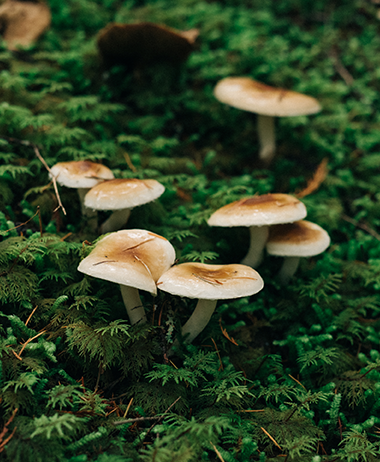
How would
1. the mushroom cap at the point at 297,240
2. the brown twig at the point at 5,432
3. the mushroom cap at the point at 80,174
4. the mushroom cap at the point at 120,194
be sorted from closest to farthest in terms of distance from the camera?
1. the brown twig at the point at 5,432
2. the mushroom cap at the point at 120,194
3. the mushroom cap at the point at 80,174
4. the mushroom cap at the point at 297,240

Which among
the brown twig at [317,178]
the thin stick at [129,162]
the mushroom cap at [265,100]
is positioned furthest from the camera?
the brown twig at [317,178]

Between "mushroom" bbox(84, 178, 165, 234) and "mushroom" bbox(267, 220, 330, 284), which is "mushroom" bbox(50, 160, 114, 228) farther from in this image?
"mushroom" bbox(267, 220, 330, 284)

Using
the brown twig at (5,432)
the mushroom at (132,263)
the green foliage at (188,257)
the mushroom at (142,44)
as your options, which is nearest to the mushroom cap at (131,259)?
the mushroom at (132,263)

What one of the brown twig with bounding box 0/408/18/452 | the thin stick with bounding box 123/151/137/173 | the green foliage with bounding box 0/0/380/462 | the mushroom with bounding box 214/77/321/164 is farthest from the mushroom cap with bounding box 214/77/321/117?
the brown twig with bounding box 0/408/18/452

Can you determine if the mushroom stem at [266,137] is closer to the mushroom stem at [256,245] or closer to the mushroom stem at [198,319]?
the mushroom stem at [256,245]

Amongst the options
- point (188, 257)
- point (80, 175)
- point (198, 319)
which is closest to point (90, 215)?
point (80, 175)

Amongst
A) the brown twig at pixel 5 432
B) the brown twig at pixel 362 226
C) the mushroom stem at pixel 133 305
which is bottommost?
the brown twig at pixel 362 226

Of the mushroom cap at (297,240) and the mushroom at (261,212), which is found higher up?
the mushroom at (261,212)

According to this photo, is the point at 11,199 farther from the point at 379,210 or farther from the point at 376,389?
the point at 379,210
